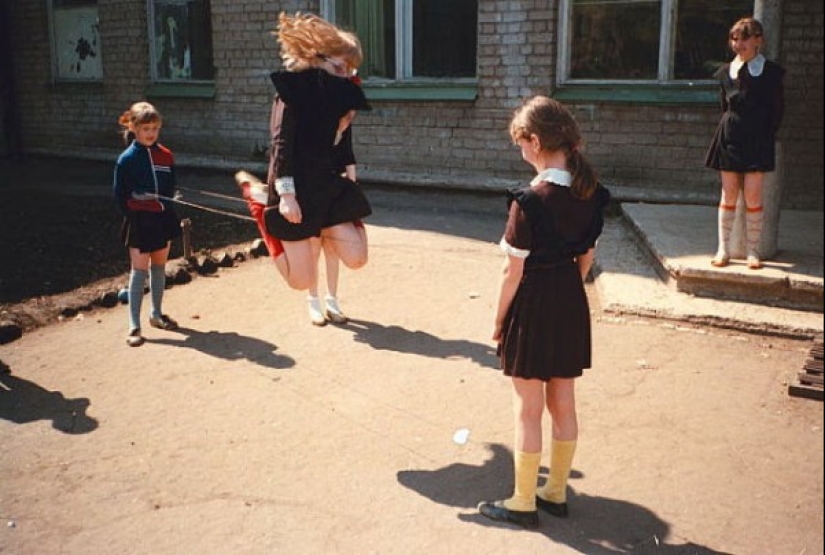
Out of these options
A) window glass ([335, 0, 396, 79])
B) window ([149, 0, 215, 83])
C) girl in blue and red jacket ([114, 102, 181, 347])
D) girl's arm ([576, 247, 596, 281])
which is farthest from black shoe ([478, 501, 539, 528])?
window ([149, 0, 215, 83])

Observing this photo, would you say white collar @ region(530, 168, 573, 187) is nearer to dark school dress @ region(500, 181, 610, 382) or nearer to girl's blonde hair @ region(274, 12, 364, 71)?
dark school dress @ region(500, 181, 610, 382)

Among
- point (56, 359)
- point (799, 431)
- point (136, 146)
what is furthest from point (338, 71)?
point (799, 431)

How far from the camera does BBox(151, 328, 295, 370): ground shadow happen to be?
5.24m

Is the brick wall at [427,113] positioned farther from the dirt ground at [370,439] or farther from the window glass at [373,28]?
the dirt ground at [370,439]

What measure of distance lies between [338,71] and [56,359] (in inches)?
99.5

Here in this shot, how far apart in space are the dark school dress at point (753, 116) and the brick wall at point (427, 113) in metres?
0.38

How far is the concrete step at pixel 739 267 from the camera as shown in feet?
18.7

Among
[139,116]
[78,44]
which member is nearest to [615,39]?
[139,116]

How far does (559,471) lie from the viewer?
3.35m

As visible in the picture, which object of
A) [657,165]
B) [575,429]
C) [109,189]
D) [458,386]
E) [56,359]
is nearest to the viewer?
[575,429]

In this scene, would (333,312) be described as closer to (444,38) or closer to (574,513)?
(574,513)

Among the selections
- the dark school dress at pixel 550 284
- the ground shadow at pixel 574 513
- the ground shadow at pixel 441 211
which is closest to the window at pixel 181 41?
the ground shadow at pixel 441 211

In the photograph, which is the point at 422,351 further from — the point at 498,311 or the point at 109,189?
the point at 109,189

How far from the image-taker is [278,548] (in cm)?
318
